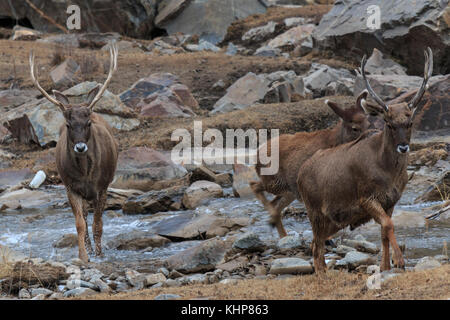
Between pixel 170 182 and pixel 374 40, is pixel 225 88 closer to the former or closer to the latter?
pixel 374 40

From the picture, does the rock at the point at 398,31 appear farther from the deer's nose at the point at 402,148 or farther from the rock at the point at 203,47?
the deer's nose at the point at 402,148

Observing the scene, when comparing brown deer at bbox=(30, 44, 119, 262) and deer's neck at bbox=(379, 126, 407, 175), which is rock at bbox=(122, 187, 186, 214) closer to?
brown deer at bbox=(30, 44, 119, 262)

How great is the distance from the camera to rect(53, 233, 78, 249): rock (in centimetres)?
1142

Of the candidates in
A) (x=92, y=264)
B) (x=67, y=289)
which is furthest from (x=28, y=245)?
(x=67, y=289)

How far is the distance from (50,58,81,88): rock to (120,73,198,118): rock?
75.2 inches

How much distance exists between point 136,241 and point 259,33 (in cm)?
2035

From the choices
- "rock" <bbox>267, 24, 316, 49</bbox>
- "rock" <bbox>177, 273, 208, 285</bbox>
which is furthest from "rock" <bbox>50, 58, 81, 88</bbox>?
"rock" <bbox>177, 273, 208, 285</bbox>

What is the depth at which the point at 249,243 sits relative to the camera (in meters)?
9.43

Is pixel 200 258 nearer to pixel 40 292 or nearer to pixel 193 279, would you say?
pixel 193 279

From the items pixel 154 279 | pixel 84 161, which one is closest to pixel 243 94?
pixel 84 161

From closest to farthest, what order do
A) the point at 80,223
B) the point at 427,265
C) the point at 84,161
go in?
1. the point at 427,265
2. the point at 80,223
3. the point at 84,161

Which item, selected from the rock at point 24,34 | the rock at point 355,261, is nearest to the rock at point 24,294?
the rock at point 355,261
